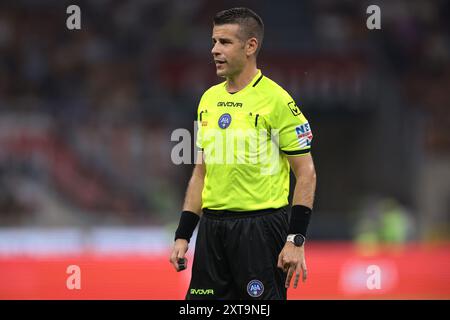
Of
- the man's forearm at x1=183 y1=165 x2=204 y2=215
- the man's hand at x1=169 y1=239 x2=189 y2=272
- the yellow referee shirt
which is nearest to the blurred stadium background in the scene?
the man's forearm at x1=183 y1=165 x2=204 y2=215

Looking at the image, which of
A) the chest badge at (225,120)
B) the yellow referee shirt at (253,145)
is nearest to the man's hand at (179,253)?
the yellow referee shirt at (253,145)

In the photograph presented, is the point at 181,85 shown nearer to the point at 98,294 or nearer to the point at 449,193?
the point at 449,193

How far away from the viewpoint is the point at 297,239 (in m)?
4.45

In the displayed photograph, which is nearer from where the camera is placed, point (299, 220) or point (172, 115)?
point (299, 220)

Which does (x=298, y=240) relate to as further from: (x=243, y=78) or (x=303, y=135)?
(x=243, y=78)

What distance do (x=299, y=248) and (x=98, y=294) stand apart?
5.05 meters

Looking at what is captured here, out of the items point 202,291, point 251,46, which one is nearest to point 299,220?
point 202,291

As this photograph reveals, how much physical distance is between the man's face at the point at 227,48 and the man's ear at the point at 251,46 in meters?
0.03

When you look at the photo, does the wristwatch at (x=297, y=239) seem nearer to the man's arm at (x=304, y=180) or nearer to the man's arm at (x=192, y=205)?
the man's arm at (x=304, y=180)

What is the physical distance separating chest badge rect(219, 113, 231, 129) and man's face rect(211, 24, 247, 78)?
0.20 metres

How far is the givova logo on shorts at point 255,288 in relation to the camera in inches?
178

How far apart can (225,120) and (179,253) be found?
68 centimetres

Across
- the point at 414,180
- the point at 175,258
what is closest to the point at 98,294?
the point at 175,258
